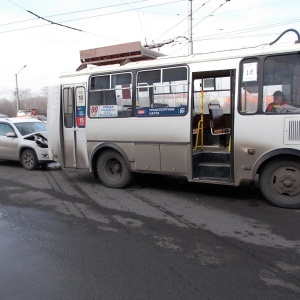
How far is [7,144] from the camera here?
39.1 feet

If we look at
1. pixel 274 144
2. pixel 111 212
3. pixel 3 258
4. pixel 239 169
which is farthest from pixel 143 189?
pixel 3 258

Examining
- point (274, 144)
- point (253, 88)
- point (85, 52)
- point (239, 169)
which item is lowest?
point (239, 169)

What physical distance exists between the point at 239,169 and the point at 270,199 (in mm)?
756

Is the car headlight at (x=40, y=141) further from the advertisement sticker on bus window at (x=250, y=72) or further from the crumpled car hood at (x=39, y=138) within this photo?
the advertisement sticker on bus window at (x=250, y=72)

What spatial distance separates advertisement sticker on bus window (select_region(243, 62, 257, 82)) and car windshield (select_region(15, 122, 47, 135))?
8263mm

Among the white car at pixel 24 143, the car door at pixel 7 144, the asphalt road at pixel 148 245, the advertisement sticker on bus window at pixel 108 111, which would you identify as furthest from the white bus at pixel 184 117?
the car door at pixel 7 144

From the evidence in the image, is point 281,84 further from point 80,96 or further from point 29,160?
point 29,160

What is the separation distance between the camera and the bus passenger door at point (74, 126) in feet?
27.3

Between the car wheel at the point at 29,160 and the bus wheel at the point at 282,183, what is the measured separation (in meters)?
7.57

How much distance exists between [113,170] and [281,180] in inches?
150

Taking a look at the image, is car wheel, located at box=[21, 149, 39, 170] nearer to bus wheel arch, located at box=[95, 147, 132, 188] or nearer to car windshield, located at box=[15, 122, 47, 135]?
car windshield, located at box=[15, 122, 47, 135]

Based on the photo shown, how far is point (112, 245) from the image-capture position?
→ 186 inches

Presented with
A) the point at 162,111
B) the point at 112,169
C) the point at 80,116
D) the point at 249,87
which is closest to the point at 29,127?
the point at 80,116

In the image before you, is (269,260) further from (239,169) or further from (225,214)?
(239,169)
